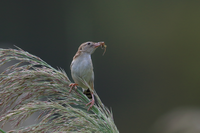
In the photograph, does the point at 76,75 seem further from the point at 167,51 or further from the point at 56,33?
the point at 167,51

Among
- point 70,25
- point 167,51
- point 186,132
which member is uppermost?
point 70,25

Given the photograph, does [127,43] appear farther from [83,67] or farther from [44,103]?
[44,103]

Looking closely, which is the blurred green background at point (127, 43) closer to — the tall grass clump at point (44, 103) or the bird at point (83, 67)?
the bird at point (83, 67)

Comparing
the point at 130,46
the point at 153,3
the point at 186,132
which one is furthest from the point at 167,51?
the point at 186,132

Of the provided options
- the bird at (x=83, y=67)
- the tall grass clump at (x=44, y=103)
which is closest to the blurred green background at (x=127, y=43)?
the bird at (x=83, y=67)

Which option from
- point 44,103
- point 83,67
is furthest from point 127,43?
point 44,103

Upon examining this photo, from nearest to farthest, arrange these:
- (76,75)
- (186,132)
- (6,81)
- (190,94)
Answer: (6,81)
(76,75)
(186,132)
(190,94)

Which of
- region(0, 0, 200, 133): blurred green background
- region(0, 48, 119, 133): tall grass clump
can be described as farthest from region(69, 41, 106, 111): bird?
region(0, 0, 200, 133): blurred green background
